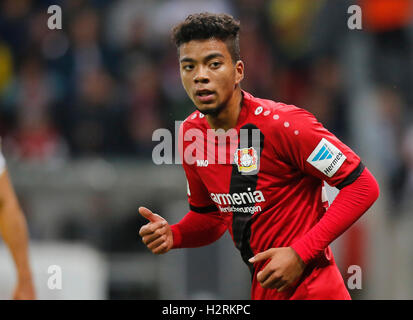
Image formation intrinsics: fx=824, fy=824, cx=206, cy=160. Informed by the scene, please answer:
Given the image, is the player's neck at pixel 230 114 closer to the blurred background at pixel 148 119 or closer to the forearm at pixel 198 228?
the forearm at pixel 198 228

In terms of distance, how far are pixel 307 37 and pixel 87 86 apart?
103 inches

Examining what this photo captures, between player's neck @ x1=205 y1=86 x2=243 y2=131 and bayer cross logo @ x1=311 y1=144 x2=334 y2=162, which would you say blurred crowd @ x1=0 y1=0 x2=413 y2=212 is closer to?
player's neck @ x1=205 y1=86 x2=243 y2=131

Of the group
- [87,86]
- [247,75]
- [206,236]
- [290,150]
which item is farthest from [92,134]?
[290,150]

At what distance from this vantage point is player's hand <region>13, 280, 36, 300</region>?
477 centimetres

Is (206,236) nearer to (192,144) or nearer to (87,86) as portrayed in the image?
(192,144)

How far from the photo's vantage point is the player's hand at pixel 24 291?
4.77m

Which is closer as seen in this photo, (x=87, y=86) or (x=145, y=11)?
(x=87, y=86)

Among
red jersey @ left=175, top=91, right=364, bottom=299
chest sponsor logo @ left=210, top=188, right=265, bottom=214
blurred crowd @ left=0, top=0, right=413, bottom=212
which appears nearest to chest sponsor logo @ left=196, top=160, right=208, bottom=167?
red jersey @ left=175, top=91, right=364, bottom=299

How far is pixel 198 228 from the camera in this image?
174 inches

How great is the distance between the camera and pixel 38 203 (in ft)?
25.8

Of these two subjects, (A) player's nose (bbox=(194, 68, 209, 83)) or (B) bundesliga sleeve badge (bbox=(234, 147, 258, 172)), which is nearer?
(A) player's nose (bbox=(194, 68, 209, 83))

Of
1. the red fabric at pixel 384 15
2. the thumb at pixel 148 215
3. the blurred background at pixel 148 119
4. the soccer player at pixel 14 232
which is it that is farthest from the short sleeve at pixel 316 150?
the red fabric at pixel 384 15

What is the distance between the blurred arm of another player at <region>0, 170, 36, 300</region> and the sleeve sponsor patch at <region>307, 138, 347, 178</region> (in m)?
1.96

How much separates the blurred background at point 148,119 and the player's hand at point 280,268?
3.51m
